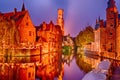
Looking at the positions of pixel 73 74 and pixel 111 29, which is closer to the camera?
pixel 73 74

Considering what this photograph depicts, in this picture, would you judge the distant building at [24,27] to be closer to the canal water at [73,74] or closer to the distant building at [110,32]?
the distant building at [110,32]

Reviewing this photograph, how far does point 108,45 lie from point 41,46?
1539 cm

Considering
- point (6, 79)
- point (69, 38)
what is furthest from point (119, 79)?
point (69, 38)

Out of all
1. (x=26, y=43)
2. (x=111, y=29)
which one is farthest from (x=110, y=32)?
(x=26, y=43)

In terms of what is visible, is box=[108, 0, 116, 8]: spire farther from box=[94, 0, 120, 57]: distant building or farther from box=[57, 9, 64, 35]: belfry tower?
box=[57, 9, 64, 35]: belfry tower

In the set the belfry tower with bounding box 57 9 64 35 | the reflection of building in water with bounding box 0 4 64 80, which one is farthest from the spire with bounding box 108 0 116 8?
the belfry tower with bounding box 57 9 64 35

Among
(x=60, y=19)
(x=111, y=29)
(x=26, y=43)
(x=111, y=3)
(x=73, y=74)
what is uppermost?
(x=60, y=19)

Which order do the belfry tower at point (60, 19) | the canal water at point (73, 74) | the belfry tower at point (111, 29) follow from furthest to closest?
the belfry tower at point (60, 19)
the belfry tower at point (111, 29)
the canal water at point (73, 74)

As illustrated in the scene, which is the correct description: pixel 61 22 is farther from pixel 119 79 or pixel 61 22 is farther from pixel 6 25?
pixel 119 79

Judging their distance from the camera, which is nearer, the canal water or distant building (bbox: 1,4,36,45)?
the canal water

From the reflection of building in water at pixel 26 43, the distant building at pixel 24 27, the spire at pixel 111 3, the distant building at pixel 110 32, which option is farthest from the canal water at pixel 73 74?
the spire at pixel 111 3

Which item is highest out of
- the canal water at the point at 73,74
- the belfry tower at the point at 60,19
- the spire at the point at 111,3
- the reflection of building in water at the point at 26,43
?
the belfry tower at the point at 60,19

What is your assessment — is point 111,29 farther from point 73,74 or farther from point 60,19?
point 60,19

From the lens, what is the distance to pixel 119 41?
152ft
